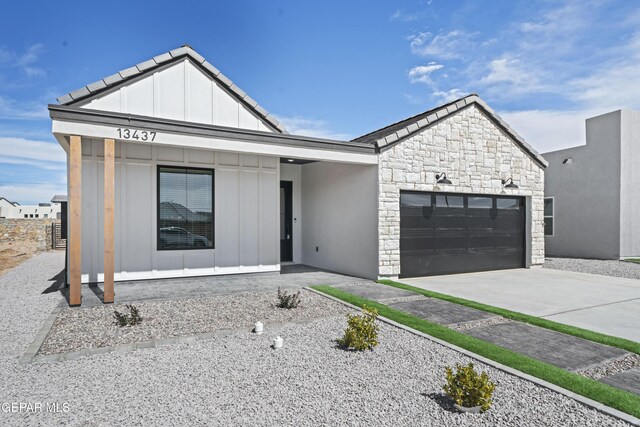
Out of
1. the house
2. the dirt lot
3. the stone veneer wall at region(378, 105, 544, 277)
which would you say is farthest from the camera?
the dirt lot

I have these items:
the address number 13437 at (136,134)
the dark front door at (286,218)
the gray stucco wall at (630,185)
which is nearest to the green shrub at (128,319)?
the address number 13437 at (136,134)

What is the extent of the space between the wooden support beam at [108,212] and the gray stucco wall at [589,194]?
61.8 feet

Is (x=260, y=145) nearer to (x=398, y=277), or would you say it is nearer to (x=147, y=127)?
(x=147, y=127)

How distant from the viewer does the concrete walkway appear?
4.17m

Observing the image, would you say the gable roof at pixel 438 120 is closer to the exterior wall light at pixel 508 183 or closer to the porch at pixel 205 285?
the exterior wall light at pixel 508 183

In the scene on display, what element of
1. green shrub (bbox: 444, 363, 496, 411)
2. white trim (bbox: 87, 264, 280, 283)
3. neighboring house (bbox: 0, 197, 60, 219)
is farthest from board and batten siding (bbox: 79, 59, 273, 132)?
neighboring house (bbox: 0, 197, 60, 219)

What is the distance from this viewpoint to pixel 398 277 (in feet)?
32.5

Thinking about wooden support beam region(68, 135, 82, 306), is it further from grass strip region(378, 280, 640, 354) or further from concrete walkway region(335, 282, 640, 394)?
grass strip region(378, 280, 640, 354)

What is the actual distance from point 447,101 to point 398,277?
5.86m

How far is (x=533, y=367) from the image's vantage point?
4.00m

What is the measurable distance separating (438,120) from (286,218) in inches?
241

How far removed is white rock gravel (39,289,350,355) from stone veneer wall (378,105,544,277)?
3.41m

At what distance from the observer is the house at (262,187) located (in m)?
8.35

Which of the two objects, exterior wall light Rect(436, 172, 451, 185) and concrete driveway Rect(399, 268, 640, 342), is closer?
concrete driveway Rect(399, 268, 640, 342)
